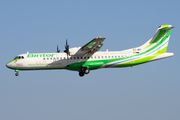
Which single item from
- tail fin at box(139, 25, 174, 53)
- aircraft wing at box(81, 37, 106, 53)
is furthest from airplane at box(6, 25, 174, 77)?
tail fin at box(139, 25, 174, 53)

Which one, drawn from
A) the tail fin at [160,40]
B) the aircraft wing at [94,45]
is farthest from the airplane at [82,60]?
the tail fin at [160,40]

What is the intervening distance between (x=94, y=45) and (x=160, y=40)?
914 cm

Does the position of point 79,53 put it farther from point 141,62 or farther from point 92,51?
point 141,62

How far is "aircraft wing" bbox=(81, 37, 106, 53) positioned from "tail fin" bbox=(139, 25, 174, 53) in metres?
6.32

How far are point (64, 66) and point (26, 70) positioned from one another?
180 inches

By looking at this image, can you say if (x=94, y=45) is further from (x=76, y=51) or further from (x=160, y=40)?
(x=160, y=40)

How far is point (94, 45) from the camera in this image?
3019cm

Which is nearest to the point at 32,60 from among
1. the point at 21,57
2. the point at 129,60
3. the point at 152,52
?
the point at 21,57

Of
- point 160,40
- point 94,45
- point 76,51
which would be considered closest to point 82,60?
point 76,51

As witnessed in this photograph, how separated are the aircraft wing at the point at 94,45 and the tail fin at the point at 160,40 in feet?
20.7

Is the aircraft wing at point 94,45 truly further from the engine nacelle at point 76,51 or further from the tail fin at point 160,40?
the tail fin at point 160,40

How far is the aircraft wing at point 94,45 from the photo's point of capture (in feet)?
93.3

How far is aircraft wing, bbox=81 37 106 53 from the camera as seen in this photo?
28.4 metres

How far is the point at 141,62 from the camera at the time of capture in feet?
108
